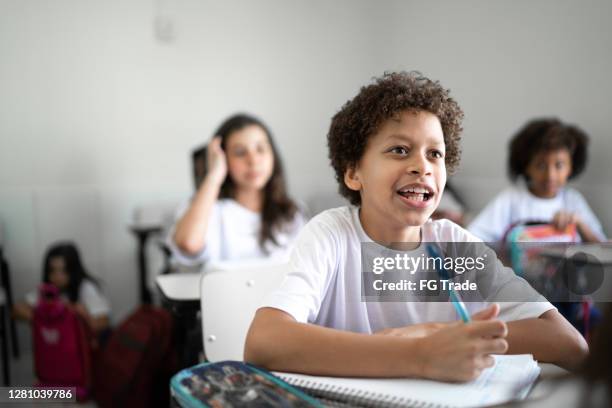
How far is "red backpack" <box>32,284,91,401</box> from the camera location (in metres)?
1.94

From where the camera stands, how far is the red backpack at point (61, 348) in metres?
1.94

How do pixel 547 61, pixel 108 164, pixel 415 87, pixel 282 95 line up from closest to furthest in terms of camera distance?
pixel 415 87 < pixel 547 61 < pixel 108 164 < pixel 282 95

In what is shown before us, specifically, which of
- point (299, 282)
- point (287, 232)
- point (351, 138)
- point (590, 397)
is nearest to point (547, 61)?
point (287, 232)

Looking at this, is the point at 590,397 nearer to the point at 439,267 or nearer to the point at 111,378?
the point at 439,267

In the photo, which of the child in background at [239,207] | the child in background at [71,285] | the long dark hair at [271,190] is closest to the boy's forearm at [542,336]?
the child in background at [239,207]

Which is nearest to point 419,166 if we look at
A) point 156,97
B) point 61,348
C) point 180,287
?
point 180,287

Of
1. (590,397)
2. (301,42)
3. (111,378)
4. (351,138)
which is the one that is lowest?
(111,378)

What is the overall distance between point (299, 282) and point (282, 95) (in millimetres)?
2390

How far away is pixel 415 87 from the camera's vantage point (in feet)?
1.94

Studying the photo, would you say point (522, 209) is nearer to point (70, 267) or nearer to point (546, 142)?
point (546, 142)

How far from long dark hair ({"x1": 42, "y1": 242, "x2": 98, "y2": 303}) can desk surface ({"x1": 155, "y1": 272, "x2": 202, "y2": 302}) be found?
131 cm

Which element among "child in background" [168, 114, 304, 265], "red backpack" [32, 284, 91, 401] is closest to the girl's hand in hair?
"child in background" [168, 114, 304, 265]

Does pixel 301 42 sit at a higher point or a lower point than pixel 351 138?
higher

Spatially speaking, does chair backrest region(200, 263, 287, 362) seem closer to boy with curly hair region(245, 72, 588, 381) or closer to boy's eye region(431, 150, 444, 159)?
boy with curly hair region(245, 72, 588, 381)
